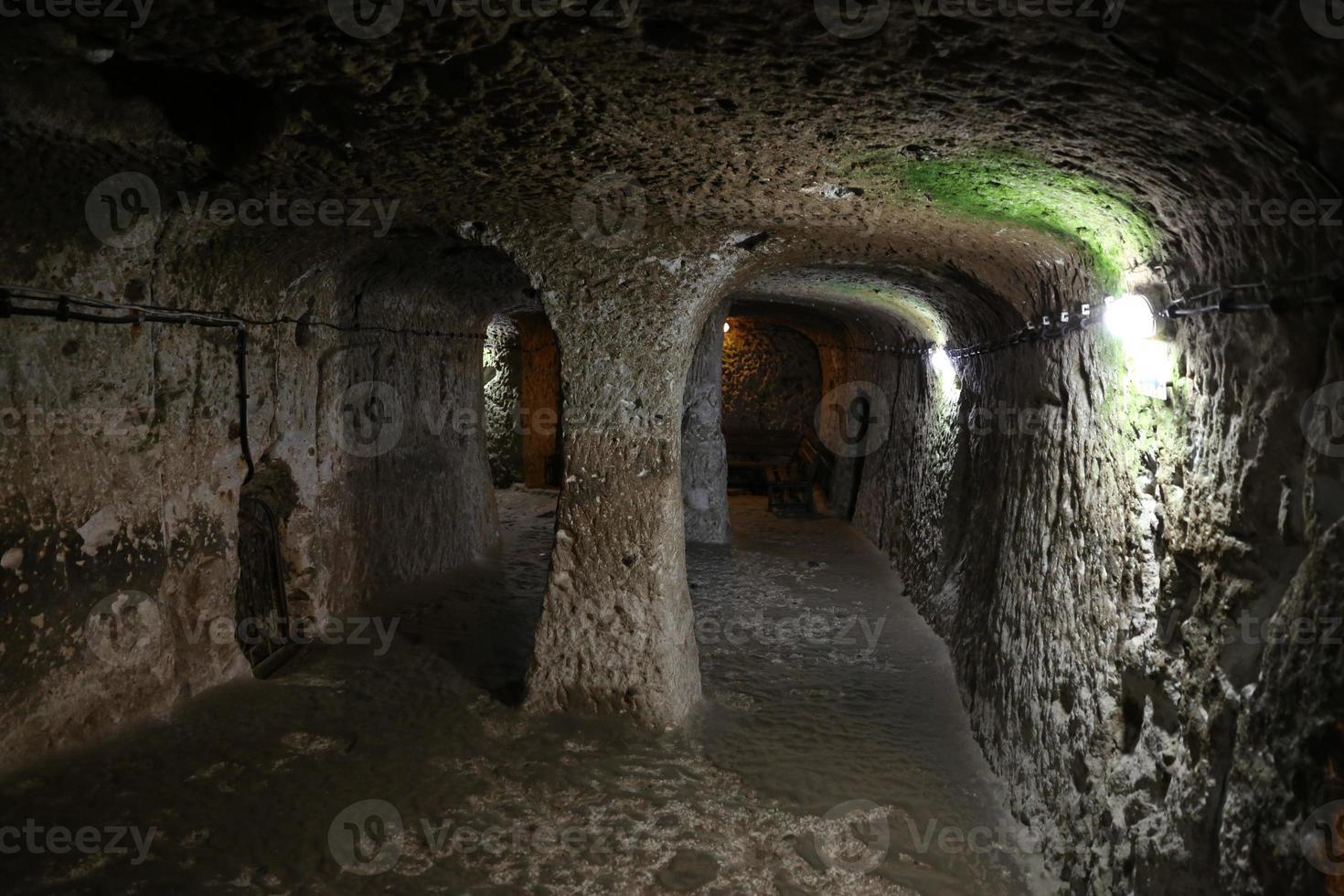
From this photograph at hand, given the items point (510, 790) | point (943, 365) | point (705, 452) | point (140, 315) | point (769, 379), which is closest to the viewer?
point (510, 790)

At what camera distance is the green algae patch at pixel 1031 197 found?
9.49ft

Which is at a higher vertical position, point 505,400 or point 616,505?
point 505,400

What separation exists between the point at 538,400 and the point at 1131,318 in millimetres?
10255

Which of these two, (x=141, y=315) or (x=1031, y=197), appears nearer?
(x=1031, y=197)

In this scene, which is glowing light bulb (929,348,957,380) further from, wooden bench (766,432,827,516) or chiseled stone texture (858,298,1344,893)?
wooden bench (766,432,827,516)

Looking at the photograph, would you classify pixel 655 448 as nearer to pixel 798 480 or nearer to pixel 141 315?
pixel 141 315

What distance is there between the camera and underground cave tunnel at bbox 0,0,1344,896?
220 centimetres

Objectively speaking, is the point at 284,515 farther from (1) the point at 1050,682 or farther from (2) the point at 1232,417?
(2) the point at 1232,417

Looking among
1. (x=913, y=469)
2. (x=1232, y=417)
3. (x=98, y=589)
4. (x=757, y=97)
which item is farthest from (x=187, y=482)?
(x=913, y=469)

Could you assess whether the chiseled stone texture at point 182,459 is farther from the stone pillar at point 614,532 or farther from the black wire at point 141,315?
the stone pillar at point 614,532

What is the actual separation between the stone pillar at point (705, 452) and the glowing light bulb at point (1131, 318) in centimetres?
630

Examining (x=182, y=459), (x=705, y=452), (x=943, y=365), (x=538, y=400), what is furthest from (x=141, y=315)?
(x=538, y=400)

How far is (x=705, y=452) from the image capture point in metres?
9.84

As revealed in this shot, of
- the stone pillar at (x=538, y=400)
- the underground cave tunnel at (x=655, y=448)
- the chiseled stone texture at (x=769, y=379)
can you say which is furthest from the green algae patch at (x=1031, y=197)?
the chiseled stone texture at (x=769, y=379)
